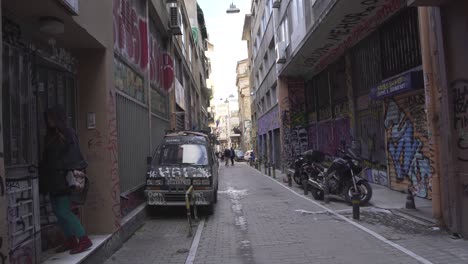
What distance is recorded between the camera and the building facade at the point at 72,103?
512cm

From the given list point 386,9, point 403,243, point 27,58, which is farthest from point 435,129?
point 27,58

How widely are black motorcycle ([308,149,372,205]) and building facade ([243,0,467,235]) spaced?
1.18 m

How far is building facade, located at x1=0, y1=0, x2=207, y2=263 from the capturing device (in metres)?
5.12

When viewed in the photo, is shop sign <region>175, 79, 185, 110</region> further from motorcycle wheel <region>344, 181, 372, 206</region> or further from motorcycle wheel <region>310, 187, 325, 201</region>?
motorcycle wheel <region>344, 181, 372, 206</region>

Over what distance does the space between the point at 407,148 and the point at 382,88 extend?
185 centimetres

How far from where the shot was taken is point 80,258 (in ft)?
18.6

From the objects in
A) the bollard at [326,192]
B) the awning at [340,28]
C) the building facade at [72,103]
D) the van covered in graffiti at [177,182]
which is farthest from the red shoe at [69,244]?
the awning at [340,28]

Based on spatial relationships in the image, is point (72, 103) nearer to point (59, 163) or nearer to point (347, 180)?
point (59, 163)

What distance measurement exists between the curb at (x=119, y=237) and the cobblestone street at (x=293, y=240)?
0.13 meters

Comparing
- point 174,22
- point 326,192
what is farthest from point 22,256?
point 174,22

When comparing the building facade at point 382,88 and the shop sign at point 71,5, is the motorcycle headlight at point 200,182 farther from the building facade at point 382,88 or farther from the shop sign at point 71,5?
the shop sign at point 71,5

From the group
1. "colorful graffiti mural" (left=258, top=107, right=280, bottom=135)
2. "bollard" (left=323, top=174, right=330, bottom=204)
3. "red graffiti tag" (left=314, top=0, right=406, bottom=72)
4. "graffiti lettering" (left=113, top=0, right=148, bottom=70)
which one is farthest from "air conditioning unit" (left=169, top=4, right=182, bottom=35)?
"colorful graffiti mural" (left=258, top=107, right=280, bottom=135)

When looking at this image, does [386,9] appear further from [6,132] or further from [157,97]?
[6,132]

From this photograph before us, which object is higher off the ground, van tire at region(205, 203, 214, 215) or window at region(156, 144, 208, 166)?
window at region(156, 144, 208, 166)
